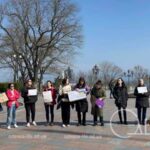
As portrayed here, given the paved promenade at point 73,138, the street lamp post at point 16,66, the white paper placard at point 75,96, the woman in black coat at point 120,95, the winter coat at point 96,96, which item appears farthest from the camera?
the street lamp post at point 16,66

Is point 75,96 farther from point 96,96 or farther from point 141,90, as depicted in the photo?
point 141,90

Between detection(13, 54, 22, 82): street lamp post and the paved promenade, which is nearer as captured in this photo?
the paved promenade

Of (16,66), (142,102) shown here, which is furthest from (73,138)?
(16,66)

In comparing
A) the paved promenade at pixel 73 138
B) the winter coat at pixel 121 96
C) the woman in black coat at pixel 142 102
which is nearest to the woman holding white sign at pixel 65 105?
the paved promenade at pixel 73 138

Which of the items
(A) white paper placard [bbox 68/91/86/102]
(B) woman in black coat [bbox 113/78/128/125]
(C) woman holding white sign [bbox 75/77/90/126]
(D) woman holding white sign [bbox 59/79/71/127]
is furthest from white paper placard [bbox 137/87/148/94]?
(D) woman holding white sign [bbox 59/79/71/127]

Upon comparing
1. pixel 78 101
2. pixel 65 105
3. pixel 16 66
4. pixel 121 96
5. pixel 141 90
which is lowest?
pixel 65 105

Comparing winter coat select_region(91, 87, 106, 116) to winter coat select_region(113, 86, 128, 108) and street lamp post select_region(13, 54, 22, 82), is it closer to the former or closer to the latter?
winter coat select_region(113, 86, 128, 108)

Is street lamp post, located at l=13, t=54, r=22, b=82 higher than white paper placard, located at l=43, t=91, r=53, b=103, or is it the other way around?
street lamp post, located at l=13, t=54, r=22, b=82

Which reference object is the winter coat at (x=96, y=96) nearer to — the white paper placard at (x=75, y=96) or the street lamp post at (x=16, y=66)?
the white paper placard at (x=75, y=96)

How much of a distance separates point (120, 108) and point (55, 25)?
50068 millimetres

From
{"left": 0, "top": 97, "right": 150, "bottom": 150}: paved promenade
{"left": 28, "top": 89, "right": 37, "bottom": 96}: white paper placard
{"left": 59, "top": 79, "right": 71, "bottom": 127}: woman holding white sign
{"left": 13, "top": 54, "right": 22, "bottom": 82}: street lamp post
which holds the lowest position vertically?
{"left": 0, "top": 97, "right": 150, "bottom": 150}: paved promenade

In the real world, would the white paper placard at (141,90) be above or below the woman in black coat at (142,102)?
above

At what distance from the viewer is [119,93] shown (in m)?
16.7

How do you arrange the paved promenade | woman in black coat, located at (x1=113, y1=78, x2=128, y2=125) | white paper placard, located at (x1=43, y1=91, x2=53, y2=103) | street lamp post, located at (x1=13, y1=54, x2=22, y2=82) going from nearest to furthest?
the paved promenade → white paper placard, located at (x1=43, y1=91, x2=53, y2=103) → woman in black coat, located at (x1=113, y1=78, x2=128, y2=125) → street lamp post, located at (x1=13, y1=54, x2=22, y2=82)
